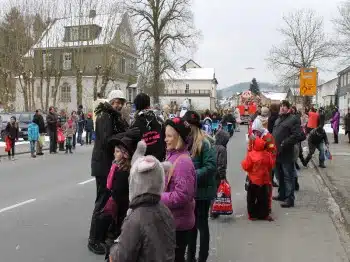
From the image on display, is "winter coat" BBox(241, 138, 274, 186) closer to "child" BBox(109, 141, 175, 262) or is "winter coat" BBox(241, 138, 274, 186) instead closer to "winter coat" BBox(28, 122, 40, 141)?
"child" BBox(109, 141, 175, 262)

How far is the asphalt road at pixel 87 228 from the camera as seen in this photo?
20.2 ft

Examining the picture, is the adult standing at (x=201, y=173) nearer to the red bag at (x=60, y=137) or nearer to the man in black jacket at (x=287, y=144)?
the man in black jacket at (x=287, y=144)

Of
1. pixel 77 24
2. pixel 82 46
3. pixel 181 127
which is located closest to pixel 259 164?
pixel 181 127

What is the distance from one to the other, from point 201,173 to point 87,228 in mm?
2852

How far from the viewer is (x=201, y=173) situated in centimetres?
527

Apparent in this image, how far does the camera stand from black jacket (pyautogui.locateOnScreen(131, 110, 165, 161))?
18.3 ft

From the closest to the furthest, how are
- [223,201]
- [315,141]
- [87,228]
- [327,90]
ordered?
[87,228] → [223,201] → [315,141] → [327,90]

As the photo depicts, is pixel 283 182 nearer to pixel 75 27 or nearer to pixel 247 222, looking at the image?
pixel 247 222

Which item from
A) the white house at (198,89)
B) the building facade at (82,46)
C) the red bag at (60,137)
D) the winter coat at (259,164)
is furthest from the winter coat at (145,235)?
the white house at (198,89)

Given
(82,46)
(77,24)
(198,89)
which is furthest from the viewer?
(198,89)

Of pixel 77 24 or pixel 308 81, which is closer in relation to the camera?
pixel 308 81

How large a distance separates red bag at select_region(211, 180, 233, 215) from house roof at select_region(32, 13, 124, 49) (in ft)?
117

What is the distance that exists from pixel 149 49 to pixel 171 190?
43124mm

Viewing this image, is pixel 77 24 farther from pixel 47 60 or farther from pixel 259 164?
pixel 259 164
